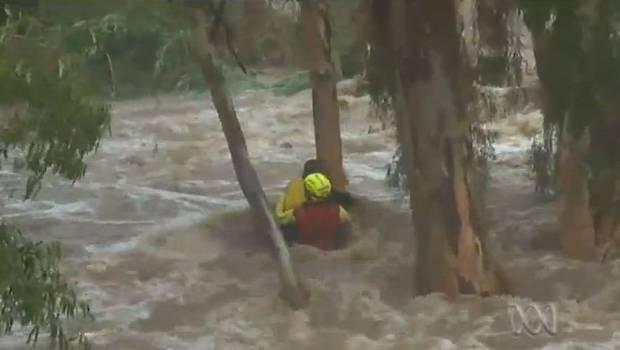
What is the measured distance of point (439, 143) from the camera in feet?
26.1

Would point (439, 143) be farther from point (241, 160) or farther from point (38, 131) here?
point (38, 131)

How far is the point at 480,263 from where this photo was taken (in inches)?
319

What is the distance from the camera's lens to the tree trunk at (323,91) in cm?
1088

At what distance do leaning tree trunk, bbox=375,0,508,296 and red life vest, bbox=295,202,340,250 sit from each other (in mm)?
1705

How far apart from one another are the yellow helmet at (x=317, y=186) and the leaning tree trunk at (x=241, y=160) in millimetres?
1505

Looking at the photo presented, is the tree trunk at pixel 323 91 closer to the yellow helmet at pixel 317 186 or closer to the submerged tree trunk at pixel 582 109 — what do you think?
the yellow helmet at pixel 317 186

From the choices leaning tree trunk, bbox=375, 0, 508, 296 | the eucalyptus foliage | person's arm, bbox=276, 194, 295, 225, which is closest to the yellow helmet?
person's arm, bbox=276, 194, 295, 225

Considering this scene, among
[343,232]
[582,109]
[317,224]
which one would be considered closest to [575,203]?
[582,109]

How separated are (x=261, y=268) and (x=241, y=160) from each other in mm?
1484

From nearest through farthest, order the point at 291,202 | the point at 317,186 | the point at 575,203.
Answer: the point at 575,203
the point at 317,186
the point at 291,202

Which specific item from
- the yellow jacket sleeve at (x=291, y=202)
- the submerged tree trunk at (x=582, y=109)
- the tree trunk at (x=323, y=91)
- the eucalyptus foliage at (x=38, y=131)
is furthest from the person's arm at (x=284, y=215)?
the eucalyptus foliage at (x=38, y=131)

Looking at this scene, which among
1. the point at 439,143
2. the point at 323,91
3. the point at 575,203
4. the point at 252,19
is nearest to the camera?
the point at 439,143

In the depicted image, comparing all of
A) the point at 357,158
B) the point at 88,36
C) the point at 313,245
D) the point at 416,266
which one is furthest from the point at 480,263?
the point at 357,158

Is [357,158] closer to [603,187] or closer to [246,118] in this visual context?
[246,118]
